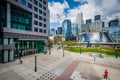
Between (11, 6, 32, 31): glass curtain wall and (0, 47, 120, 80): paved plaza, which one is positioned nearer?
(0, 47, 120, 80): paved plaza

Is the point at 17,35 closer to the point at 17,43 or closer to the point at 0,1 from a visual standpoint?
the point at 17,43

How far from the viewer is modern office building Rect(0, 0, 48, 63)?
22781 mm

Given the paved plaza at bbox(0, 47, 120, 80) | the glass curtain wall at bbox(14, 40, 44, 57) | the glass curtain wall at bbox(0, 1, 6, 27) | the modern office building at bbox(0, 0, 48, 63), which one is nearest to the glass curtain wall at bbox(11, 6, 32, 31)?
the modern office building at bbox(0, 0, 48, 63)

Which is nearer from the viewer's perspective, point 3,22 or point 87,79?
point 87,79

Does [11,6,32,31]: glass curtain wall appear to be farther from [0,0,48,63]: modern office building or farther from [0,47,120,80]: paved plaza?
[0,47,120,80]: paved plaza

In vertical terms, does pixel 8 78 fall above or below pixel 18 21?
below

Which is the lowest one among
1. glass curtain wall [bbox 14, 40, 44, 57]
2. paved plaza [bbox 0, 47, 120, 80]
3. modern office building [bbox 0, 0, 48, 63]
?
paved plaza [bbox 0, 47, 120, 80]

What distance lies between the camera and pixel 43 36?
41.9 m

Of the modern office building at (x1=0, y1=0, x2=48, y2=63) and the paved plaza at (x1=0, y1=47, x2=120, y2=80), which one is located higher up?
the modern office building at (x1=0, y1=0, x2=48, y2=63)

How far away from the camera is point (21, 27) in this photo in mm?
29469

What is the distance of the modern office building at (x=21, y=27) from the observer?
2278 centimetres

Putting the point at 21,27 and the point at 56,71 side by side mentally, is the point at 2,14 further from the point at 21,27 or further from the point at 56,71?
the point at 56,71

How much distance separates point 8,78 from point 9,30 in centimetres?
1465

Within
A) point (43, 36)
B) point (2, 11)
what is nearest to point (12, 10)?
point (2, 11)
